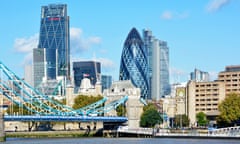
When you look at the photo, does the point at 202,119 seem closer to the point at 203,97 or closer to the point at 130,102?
the point at 203,97

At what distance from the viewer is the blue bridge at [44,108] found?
350 feet

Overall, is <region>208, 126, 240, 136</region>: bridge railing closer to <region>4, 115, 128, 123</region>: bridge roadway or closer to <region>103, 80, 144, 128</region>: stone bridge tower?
<region>4, 115, 128, 123</region>: bridge roadway

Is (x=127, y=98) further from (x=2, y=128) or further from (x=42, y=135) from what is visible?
(x=2, y=128)

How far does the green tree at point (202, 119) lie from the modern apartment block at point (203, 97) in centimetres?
795

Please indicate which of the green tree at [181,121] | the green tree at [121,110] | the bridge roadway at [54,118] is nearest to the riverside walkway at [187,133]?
the bridge roadway at [54,118]

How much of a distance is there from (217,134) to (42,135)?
37.1 meters

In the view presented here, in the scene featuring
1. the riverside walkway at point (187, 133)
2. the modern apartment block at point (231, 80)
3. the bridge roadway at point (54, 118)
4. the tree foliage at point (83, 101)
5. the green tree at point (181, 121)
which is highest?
the modern apartment block at point (231, 80)

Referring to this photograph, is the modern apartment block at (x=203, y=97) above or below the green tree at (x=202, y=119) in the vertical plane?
above

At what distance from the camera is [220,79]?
165 meters

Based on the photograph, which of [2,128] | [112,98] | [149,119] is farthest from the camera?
[112,98]

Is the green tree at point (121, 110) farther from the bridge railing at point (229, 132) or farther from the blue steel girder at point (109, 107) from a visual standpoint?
the bridge railing at point (229, 132)

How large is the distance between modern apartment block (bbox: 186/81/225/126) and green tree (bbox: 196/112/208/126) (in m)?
7.95

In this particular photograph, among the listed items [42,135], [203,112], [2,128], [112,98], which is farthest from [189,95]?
[2,128]

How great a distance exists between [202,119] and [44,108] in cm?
3606
